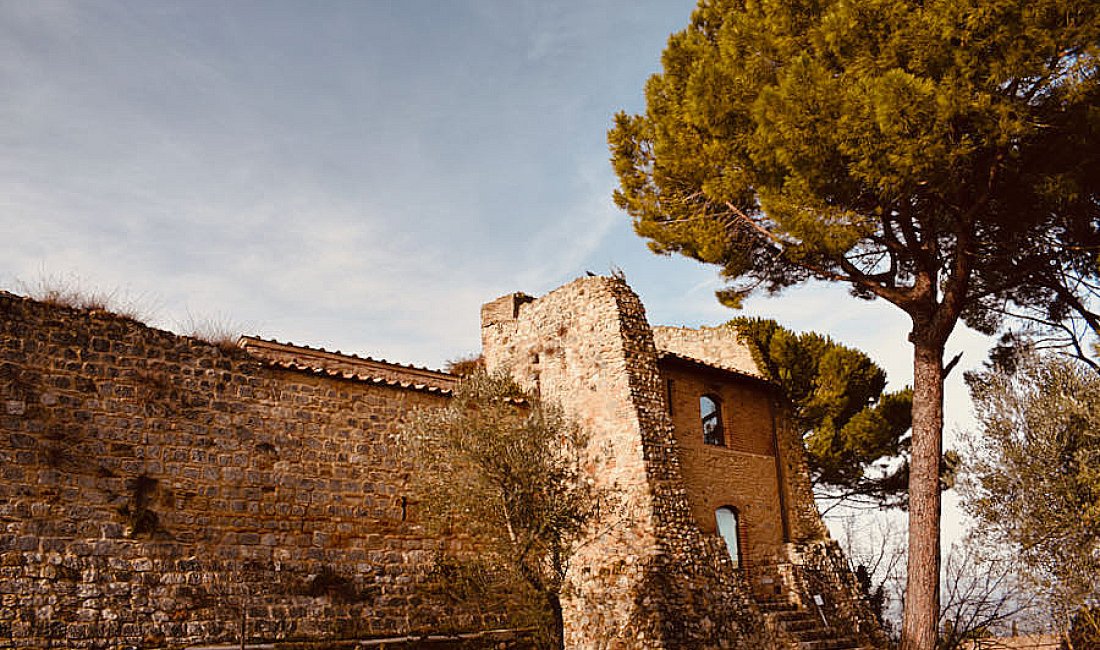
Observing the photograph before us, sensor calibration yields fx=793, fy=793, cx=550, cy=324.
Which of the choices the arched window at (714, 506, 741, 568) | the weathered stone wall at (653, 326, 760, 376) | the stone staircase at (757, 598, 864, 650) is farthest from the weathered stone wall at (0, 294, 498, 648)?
the weathered stone wall at (653, 326, 760, 376)

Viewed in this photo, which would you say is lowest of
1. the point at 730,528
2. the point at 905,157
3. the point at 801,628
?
the point at 801,628

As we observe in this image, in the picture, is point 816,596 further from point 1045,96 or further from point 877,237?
point 1045,96

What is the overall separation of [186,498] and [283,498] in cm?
123

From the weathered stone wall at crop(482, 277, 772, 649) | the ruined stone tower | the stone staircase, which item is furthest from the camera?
the stone staircase

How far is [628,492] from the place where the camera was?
42.3 ft

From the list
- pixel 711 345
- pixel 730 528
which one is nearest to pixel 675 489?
pixel 730 528

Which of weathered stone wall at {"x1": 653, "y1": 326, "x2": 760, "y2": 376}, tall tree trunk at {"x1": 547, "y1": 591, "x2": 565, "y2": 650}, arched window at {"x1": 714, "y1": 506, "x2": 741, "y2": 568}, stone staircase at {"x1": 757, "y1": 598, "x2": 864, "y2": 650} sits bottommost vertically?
stone staircase at {"x1": 757, "y1": 598, "x2": 864, "y2": 650}

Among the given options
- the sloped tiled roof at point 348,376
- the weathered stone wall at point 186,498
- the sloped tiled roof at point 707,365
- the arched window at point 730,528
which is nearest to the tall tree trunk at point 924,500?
the sloped tiled roof at point 707,365

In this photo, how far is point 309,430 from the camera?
1090 centimetres

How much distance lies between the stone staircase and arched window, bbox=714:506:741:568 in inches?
39.0

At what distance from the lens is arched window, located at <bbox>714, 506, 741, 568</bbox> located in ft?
49.5

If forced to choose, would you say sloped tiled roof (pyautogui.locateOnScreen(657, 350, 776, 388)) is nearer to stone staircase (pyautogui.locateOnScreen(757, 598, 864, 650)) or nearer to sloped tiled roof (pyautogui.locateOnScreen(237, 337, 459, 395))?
sloped tiled roof (pyautogui.locateOnScreen(237, 337, 459, 395))

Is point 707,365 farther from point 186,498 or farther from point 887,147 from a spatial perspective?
point 186,498

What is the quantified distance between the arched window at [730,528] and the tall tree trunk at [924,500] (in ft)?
16.7
